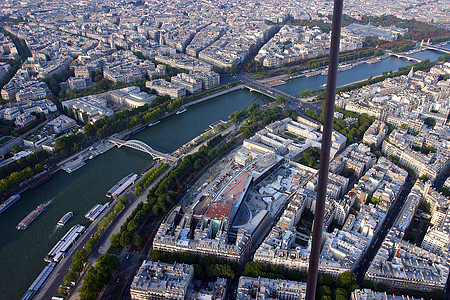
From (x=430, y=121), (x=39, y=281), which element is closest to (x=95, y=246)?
(x=39, y=281)

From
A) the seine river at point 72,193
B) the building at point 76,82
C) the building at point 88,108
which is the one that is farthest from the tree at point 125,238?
the building at point 76,82

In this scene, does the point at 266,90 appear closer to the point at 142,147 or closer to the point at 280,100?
the point at 280,100

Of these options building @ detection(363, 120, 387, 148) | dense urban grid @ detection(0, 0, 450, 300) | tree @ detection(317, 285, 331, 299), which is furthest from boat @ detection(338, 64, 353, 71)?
tree @ detection(317, 285, 331, 299)

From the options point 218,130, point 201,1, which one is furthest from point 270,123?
point 201,1

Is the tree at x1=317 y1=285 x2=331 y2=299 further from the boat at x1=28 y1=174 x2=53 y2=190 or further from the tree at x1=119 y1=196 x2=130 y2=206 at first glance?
the boat at x1=28 y1=174 x2=53 y2=190

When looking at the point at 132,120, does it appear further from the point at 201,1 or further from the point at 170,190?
the point at 201,1

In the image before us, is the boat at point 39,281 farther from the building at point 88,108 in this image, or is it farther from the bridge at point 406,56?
the bridge at point 406,56
